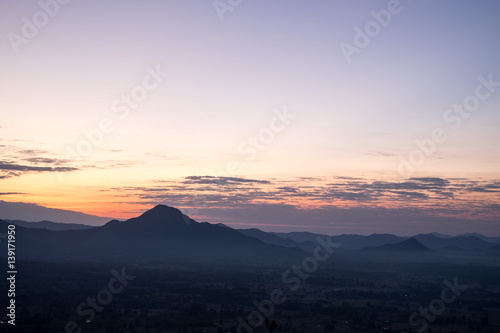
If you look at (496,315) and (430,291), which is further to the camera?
(430,291)

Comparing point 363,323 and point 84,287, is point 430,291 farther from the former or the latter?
point 84,287

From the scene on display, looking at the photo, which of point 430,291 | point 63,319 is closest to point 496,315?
point 430,291

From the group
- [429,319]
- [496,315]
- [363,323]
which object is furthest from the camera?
[496,315]

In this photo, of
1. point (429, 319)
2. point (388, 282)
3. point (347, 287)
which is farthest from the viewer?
point (388, 282)

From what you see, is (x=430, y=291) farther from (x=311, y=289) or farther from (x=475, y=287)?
(x=311, y=289)

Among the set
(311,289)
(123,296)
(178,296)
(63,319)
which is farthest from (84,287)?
(311,289)

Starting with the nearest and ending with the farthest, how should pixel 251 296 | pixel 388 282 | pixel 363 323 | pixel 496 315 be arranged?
pixel 363 323
pixel 496 315
pixel 251 296
pixel 388 282
